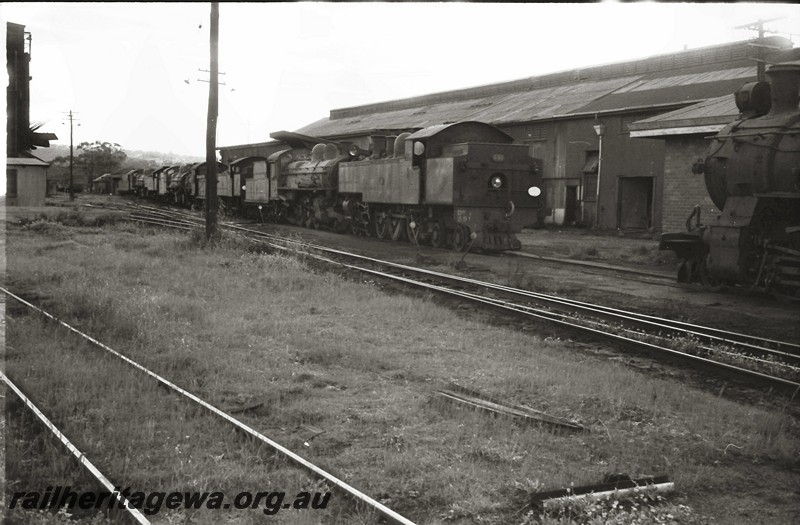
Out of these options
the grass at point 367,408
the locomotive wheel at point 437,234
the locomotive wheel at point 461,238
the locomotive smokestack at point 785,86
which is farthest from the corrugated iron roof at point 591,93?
the grass at point 367,408

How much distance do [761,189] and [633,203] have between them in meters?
15.7

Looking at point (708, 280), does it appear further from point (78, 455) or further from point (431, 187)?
point (78, 455)

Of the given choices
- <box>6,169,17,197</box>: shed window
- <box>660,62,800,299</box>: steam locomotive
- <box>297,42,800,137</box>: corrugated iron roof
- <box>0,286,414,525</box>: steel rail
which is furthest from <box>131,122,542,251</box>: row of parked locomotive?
<box>6,169,17,197</box>: shed window

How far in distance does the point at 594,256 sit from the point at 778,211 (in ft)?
22.0

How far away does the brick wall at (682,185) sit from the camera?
60.1 feet

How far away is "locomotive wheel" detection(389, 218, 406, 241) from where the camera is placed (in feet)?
65.5

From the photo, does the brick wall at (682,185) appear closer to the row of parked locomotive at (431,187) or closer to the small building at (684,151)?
the small building at (684,151)

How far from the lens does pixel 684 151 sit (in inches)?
737

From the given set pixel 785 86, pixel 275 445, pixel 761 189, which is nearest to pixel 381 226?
pixel 761 189

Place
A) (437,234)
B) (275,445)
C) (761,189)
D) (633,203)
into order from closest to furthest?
(275,445) < (761,189) < (437,234) < (633,203)

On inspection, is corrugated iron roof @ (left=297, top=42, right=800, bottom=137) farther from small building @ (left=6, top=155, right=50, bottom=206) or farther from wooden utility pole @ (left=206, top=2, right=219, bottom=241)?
small building @ (left=6, top=155, right=50, bottom=206)

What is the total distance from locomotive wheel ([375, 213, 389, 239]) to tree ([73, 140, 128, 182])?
75.0 meters

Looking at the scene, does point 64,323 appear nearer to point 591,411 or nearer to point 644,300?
point 591,411

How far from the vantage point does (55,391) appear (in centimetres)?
586
